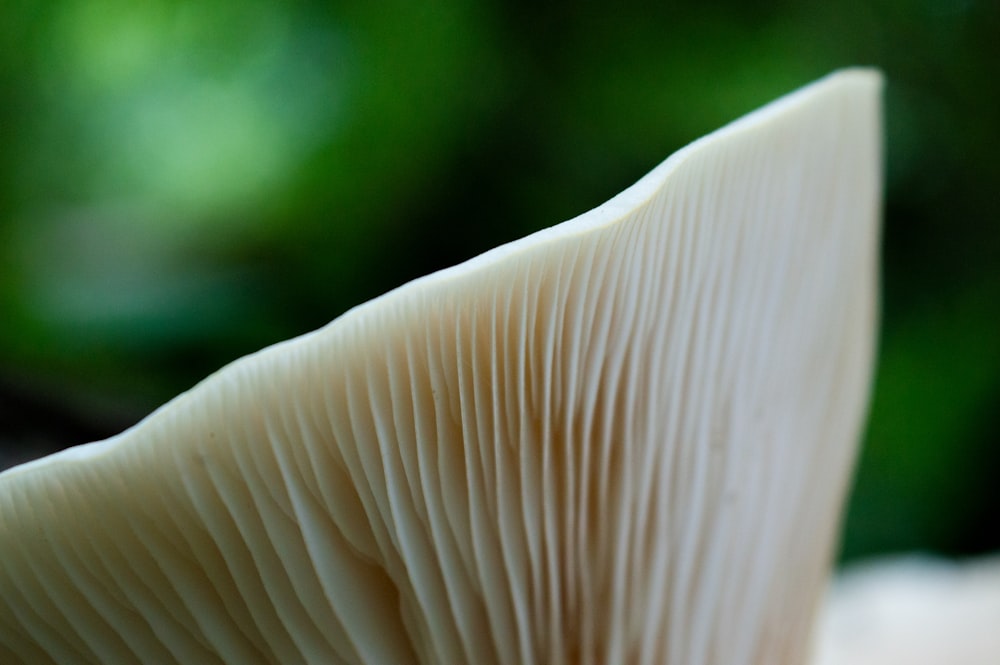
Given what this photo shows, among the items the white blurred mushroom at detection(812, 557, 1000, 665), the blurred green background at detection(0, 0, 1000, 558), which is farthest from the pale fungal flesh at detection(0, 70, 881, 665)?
the white blurred mushroom at detection(812, 557, 1000, 665)

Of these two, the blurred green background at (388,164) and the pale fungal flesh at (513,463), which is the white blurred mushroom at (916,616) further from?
the pale fungal flesh at (513,463)

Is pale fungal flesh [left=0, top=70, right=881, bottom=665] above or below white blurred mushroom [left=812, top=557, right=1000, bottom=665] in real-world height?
above

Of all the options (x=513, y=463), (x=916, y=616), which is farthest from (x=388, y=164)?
(x=916, y=616)

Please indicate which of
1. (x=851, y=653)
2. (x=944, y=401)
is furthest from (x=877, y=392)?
(x=851, y=653)

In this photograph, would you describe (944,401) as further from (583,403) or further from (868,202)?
(583,403)

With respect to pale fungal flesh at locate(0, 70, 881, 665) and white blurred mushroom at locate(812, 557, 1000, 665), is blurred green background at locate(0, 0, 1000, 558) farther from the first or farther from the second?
pale fungal flesh at locate(0, 70, 881, 665)
